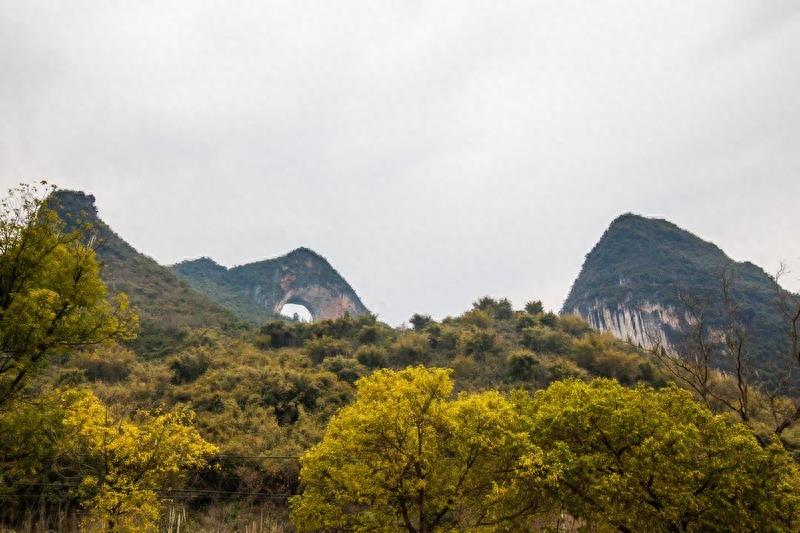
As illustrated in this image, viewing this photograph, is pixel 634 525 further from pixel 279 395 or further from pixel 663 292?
pixel 663 292

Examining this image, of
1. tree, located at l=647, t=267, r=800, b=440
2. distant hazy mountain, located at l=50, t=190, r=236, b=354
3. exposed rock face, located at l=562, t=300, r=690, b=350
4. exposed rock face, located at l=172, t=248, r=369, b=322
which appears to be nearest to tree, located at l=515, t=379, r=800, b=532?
tree, located at l=647, t=267, r=800, b=440

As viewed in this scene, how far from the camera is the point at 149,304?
154 feet

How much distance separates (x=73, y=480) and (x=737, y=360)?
2601 centimetres

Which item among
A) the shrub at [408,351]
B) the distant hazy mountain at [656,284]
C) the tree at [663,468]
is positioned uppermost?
the distant hazy mountain at [656,284]

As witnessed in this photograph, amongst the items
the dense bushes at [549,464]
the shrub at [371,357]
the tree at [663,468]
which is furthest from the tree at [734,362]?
the shrub at [371,357]

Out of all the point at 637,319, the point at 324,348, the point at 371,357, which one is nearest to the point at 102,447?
the point at 371,357

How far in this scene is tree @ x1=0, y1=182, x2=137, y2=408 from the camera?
10164mm

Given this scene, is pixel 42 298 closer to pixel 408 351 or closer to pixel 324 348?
pixel 324 348

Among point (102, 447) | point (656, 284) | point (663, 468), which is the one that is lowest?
point (663, 468)

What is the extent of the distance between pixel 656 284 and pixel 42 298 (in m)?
86.7

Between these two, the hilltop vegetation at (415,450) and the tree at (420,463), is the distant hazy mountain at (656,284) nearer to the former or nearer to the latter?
the hilltop vegetation at (415,450)

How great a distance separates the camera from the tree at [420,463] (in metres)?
11.3

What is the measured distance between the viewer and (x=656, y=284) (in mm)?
78750

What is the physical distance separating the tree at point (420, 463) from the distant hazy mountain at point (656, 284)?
53544 millimetres
